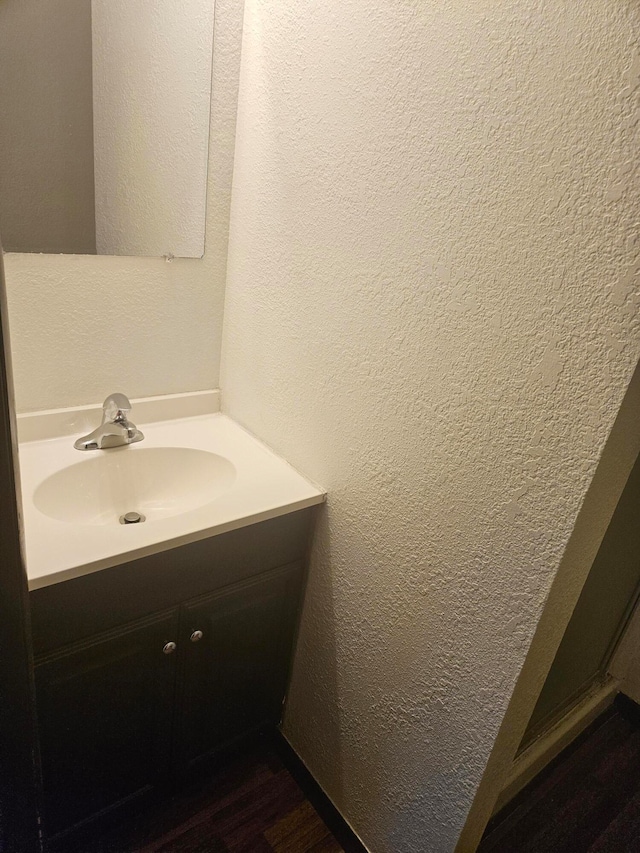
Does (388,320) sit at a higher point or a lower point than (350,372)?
higher

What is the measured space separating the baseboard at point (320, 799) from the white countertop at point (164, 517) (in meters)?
0.73

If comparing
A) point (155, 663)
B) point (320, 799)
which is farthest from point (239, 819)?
point (155, 663)

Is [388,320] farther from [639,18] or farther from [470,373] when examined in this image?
[639,18]

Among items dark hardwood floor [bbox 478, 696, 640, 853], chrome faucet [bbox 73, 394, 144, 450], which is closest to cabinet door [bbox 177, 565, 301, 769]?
chrome faucet [bbox 73, 394, 144, 450]

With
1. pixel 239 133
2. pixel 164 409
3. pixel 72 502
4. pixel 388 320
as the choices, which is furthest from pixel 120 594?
pixel 239 133

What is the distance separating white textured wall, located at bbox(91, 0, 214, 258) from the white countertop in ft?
1.46

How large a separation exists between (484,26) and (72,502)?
3.71 feet

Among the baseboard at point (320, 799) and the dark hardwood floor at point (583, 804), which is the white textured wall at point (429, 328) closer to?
the baseboard at point (320, 799)

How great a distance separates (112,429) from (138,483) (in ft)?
0.48

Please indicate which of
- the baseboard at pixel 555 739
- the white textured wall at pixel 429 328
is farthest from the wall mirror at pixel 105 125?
the baseboard at pixel 555 739

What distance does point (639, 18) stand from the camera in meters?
0.60

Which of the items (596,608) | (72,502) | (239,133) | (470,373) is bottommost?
(596,608)

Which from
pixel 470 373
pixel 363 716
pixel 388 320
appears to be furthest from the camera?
pixel 363 716

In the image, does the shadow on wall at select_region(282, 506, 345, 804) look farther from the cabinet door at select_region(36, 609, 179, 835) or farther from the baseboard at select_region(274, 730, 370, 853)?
the cabinet door at select_region(36, 609, 179, 835)
